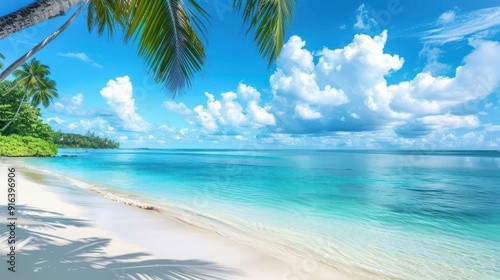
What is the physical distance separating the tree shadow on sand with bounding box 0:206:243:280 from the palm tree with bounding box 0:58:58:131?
34110 millimetres

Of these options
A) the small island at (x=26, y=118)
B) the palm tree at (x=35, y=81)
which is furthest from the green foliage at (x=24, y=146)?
the palm tree at (x=35, y=81)

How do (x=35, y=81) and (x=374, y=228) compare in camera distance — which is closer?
(x=374, y=228)

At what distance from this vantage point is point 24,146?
4172 centimetres

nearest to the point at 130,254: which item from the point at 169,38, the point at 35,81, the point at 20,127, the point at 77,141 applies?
the point at 169,38

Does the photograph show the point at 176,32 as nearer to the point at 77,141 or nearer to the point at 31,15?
the point at 31,15

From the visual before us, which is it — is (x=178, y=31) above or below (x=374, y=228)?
above

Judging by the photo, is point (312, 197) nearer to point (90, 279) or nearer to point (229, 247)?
point (229, 247)

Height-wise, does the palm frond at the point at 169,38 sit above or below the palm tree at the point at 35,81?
below

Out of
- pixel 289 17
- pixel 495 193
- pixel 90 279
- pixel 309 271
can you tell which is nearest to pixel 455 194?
pixel 495 193

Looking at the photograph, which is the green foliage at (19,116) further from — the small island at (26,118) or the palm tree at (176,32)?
the palm tree at (176,32)

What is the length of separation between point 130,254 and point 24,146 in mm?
48342

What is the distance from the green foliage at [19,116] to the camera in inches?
1356

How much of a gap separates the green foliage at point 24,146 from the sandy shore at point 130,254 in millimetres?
42269

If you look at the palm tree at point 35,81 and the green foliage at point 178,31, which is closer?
the green foliage at point 178,31
